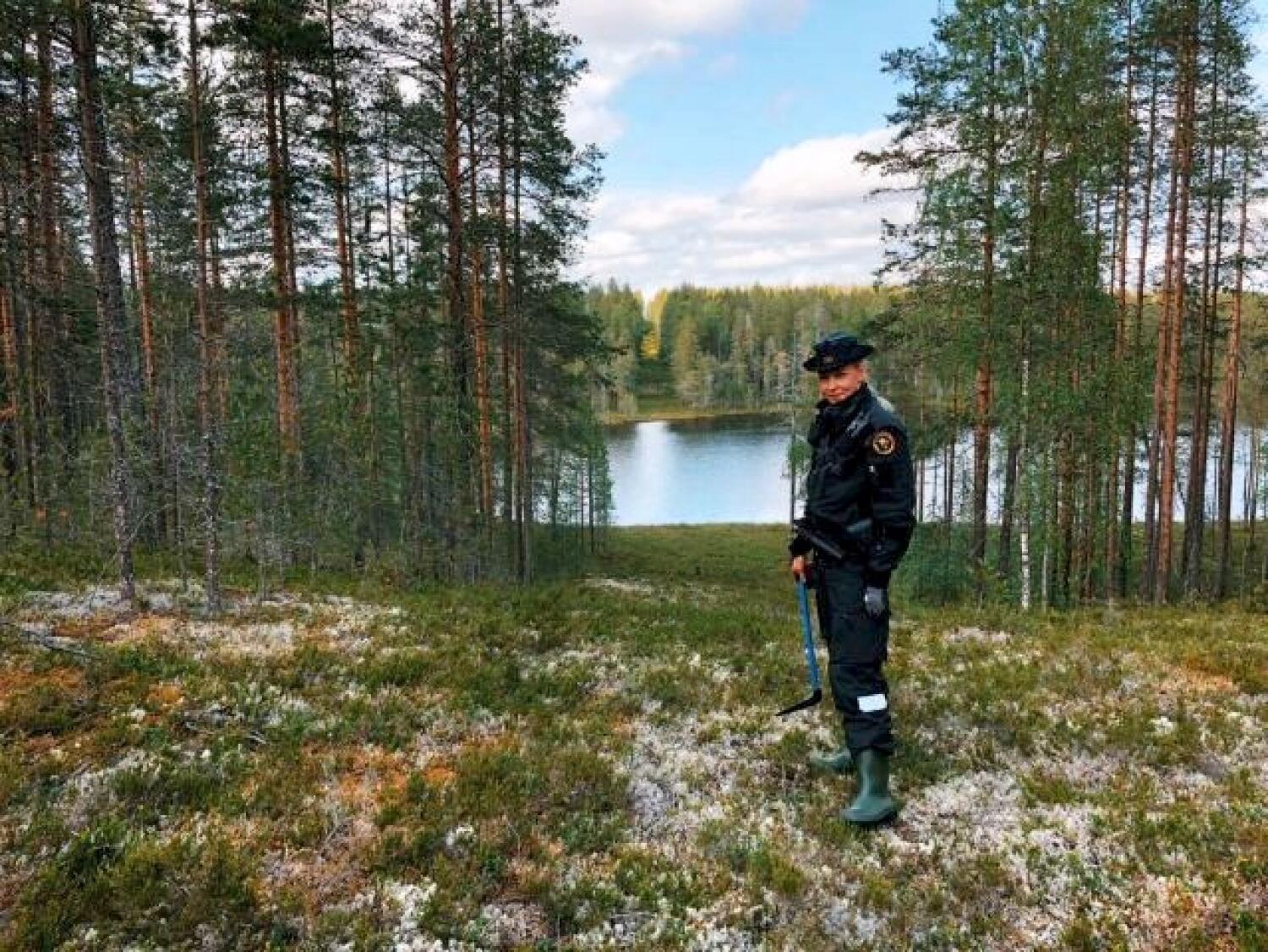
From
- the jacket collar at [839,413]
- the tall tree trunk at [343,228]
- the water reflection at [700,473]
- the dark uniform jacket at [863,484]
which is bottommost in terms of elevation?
the water reflection at [700,473]

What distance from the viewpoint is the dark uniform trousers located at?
5.51 meters

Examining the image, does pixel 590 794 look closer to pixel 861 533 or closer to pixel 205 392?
pixel 861 533

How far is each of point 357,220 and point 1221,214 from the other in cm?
2887

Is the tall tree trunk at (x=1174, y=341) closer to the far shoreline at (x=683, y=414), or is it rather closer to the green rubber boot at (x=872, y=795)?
the green rubber boot at (x=872, y=795)

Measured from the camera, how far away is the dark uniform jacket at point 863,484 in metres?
5.30

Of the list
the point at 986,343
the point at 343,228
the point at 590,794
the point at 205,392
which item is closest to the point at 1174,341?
the point at 986,343

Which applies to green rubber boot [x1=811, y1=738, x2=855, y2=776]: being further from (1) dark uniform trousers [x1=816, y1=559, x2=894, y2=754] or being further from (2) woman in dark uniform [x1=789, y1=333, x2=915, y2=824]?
(1) dark uniform trousers [x1=816, y1=559, x2=894, y2=754]

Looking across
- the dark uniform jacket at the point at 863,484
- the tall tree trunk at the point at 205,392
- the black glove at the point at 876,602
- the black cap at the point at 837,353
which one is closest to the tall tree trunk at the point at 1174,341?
the black glove at the point at 876,602

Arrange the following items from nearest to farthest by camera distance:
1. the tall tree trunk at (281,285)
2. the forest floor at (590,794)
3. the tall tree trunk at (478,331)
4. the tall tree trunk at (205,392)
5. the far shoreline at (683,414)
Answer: the forest floor at (590,794) → the tall tree trunk at (205,392) → the tall tree trunk at (281,285) → the tall tree trunk at (478,331) → the far shoreline at (683,414)

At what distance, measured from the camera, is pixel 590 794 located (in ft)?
19.4

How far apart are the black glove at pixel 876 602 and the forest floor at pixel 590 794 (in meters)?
1.70

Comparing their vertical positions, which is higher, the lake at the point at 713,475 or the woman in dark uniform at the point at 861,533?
the woman in dark uniform at the point at 861,533

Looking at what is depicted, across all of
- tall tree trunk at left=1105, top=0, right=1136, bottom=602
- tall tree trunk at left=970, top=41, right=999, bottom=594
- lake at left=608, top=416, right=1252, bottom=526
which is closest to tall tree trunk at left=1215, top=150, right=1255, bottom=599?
lake at left=608, top=416, right=1252, bottom=526

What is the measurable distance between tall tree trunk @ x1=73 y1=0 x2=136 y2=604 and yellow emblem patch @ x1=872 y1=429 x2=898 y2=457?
9.28 m
